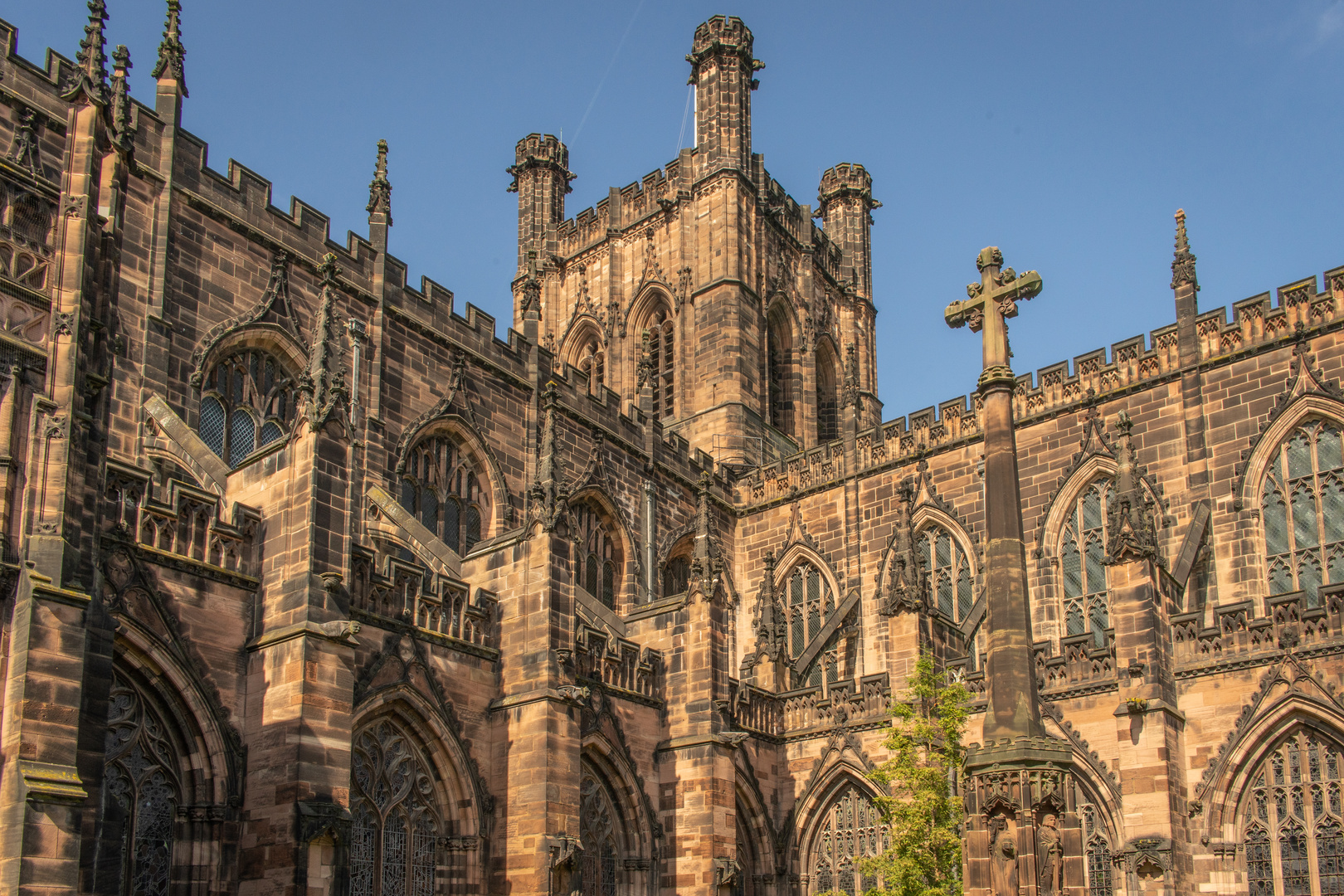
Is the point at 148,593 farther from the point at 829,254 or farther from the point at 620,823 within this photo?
the point at 829,254

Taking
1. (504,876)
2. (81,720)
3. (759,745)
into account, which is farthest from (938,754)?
(81,720)

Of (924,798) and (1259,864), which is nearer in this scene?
(924,798)

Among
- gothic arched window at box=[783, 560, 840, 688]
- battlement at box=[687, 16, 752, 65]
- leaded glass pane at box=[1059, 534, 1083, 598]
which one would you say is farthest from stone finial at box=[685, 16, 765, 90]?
leaded glass pane at box=[1059, 534, 1083, 598]

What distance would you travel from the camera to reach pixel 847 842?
74.3 feet

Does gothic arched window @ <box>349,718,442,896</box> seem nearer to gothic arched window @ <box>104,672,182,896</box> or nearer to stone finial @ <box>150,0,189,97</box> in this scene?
gothic arched window @ <box>104,672,182,896</box>

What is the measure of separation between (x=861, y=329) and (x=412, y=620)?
2549cm

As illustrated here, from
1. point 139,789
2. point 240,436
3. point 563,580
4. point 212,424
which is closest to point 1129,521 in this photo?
point 563,580

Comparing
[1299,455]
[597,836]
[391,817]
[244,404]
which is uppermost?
[244,404]

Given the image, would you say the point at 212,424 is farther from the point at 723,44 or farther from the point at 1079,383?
the point at 723,44

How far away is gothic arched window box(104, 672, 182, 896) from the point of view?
42.4 ft

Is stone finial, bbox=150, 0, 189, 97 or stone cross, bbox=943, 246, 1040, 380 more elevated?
stone finial, bbox=150, 0, 189, 97

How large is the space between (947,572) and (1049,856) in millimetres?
15783

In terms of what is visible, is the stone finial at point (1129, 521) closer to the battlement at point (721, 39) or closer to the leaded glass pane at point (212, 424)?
the leaded glass pane at point (212, 424)

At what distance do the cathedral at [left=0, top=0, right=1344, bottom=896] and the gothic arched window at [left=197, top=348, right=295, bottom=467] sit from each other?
3.2 inches
